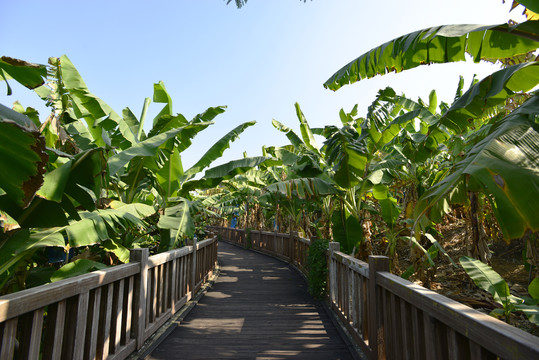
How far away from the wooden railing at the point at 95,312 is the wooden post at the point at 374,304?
106 inches

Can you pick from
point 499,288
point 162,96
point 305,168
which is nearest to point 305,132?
point 305,168

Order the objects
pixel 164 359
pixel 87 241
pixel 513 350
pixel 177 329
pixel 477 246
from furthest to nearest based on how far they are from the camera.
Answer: pixel 477 246 < pixel 177 329 < pixel 164 359 < pixel 87 241 < pixel 513 350

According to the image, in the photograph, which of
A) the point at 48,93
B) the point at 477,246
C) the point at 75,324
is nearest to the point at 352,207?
the point at 477,246

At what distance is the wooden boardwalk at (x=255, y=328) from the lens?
374 centimetres

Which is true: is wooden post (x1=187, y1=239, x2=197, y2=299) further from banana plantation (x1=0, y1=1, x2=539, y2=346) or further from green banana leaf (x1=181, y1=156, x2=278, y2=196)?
green banana leaf (x1=181, y1=156, x2=278, y2=196)

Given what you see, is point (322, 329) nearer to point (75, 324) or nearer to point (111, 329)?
point (111, 329)

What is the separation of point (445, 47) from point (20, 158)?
4230mm

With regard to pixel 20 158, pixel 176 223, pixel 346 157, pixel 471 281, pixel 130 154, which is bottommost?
pixel 471 281

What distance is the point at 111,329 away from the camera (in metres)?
3.14

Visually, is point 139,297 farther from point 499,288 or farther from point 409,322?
point 499,288

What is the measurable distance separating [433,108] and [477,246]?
152 inches

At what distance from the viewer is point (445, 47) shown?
352 centimetres

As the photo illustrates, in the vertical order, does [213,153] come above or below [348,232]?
above

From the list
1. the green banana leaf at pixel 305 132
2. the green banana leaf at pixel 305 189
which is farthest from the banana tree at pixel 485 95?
the green banana leaf at pixel 305 132
